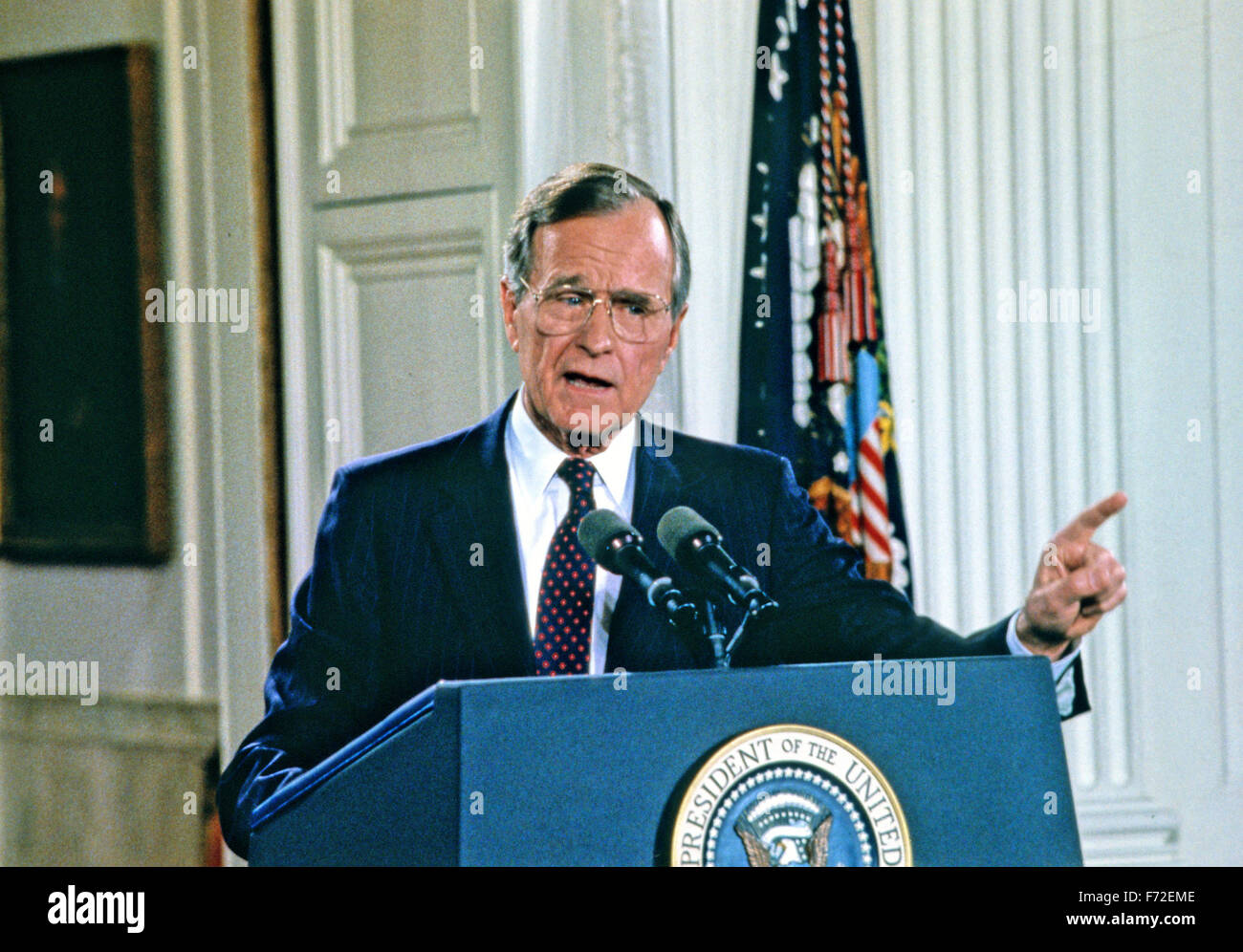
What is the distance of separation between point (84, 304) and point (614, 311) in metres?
1.54

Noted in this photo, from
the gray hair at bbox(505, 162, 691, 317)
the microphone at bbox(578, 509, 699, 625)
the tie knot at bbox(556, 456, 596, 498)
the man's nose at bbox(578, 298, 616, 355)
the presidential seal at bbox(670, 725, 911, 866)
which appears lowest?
the presidential seal at bbox(670, 725, 911, 866)

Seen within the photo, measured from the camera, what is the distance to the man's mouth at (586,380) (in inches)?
90.3

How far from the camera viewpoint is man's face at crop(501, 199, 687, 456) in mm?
2291

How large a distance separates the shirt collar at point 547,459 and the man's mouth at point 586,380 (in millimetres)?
92

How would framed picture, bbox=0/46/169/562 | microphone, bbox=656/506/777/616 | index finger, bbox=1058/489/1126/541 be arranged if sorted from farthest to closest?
framed picture, bbox=0/46/169/562, index finger, bbox=1058/489/1126/541, microphone, bbox=656/506/777/616

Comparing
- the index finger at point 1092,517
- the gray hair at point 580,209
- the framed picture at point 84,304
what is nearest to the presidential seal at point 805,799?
the index finger at point 1092,517

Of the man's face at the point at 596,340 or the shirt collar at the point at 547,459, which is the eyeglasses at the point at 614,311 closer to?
the man's face at the point at 596,340

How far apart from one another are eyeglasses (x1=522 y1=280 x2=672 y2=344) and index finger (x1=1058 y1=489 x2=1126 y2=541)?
87 centimetres

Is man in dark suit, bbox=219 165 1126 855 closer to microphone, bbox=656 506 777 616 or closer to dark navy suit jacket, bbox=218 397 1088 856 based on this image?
dark navy suit jacket, bbox=218 397 1088 856

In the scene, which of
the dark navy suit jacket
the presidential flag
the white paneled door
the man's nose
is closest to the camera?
the dark navy suit jacket

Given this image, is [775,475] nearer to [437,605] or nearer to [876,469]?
→ [876,469]

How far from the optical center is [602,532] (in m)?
1.61

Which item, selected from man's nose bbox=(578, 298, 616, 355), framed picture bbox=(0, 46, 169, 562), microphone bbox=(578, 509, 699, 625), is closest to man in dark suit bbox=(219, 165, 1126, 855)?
man's nose bbox=(578, 298, 616, 355)

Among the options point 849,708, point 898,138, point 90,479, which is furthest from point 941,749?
point 90,479
